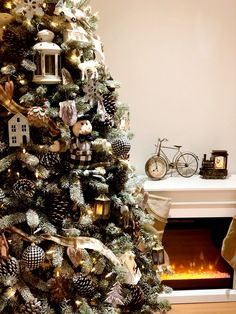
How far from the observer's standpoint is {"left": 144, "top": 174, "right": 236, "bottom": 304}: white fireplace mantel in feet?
9.33

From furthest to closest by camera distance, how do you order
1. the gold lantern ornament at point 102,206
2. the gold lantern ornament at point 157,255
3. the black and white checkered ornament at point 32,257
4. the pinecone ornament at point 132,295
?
the gold lantern ornament at point 157,255 < the pinecone ornament at point 132,295 < the gold lantern ornament at point 102,206 < the black and white checkered ornament at point 32,257

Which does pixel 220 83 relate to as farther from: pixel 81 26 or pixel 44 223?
pixel 44 223

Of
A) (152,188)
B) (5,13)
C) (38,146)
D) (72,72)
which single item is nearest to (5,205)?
(38,146)

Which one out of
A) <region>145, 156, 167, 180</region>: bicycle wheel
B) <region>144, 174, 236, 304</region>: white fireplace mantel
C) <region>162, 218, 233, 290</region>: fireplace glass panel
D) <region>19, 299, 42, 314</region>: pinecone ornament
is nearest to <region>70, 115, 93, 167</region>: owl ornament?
<region>19, 299, 42, 314</region>: pinecone ornament

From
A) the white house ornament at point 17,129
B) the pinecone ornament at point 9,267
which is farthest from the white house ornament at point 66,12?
the pinecone ornament at point 9,267

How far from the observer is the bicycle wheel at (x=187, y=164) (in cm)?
312

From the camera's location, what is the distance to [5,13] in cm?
175

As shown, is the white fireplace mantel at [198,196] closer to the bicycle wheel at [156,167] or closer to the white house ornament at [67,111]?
the bicycle wheel at [156,167]

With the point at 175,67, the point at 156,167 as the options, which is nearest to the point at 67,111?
the point at 156,167

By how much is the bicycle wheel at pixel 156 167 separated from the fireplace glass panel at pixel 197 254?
35cm

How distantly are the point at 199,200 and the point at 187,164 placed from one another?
1.10 ft

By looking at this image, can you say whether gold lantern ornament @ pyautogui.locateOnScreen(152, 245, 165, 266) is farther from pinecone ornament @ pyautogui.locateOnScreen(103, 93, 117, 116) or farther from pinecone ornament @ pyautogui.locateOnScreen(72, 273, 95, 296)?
pinecone ornament @ pyautogui.locateOnScreen(103, 93, 117, 116)

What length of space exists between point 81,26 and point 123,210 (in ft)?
2.77

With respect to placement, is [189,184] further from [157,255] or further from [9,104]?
[9,104]
